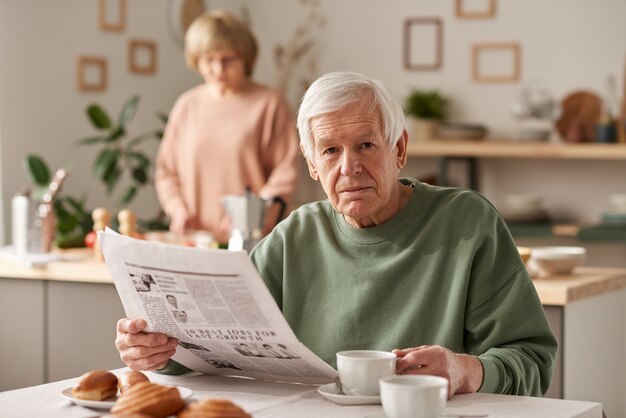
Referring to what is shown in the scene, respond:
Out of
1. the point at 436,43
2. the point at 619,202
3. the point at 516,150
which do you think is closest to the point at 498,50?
the point at 436,43

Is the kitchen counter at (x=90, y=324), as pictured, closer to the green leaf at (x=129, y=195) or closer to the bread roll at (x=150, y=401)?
the green leaf at (x=129, y=195)

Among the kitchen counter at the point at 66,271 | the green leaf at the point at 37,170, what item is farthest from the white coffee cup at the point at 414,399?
the green leaf at the point at 37,170

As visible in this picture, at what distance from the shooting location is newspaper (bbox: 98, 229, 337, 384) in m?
1.51

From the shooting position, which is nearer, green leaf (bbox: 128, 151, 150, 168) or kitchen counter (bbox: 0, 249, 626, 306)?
kitchen counter (bbox: 0, 249, 626, 306)

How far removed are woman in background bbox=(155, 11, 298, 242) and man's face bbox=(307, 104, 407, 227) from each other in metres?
2.30

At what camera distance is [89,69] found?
18.0 ft

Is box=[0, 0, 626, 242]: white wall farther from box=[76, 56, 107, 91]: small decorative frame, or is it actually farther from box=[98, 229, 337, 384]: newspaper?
box=[98, 229, 337, 384]: newspaper

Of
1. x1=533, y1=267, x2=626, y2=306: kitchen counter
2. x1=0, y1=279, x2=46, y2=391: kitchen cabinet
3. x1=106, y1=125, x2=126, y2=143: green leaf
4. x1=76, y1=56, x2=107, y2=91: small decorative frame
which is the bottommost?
x1=0, y1=279, x2=46, y2=391: kitchen cabinet

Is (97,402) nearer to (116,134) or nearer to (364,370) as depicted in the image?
(364,370)

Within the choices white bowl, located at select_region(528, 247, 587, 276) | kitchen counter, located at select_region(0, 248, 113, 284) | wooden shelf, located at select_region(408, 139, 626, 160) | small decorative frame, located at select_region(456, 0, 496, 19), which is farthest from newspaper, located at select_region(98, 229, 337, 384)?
small decorative frame, located at select_region(456, 0, 496, 19)

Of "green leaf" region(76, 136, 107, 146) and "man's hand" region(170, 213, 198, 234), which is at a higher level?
"green leaf" region(76, 136, 107, 146)

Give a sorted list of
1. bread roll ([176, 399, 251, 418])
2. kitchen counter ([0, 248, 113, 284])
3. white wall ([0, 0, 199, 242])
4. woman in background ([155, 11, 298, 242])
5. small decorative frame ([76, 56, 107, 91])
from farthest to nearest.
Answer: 1. small decorative frame ([76, 56, 107, 91])
2. white wall ([0, 0, 199, 242])
3. woman in background ([155, 11, 298, 242])
4. kitchen counter ([0, 248, 113, 284])
5. bread roll ([176, 399, 251, 418])

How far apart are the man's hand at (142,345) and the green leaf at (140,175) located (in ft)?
12.0

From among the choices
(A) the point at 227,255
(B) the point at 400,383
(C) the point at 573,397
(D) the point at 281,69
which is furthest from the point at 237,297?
(D) the point at 281,69
